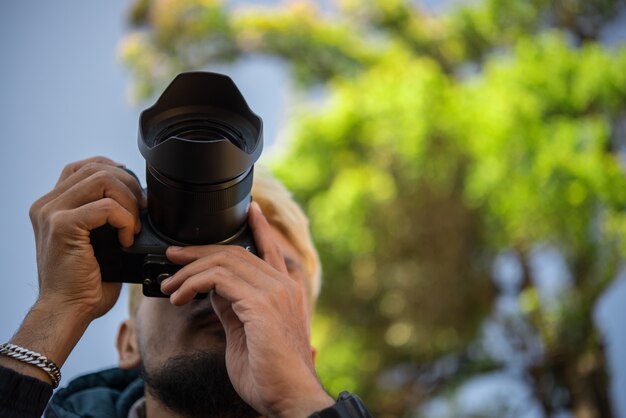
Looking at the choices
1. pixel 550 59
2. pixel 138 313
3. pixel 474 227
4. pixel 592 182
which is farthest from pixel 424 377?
pixel 138 313

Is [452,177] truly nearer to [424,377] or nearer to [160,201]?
[424,377]

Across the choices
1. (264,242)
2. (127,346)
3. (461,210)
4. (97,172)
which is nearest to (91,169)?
(97,172)

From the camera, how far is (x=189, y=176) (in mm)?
1089

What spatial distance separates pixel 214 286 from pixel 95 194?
23cm

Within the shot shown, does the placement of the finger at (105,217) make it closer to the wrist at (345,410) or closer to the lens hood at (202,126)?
the lens hood at (202,126)

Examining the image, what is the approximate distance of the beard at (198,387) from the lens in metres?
1.26

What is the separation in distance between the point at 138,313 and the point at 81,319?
0.83ft

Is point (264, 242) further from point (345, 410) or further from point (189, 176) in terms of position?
point (345, 410)

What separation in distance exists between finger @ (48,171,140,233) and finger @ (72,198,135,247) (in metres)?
0.02

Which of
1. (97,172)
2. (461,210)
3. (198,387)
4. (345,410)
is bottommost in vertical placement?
(345,410)

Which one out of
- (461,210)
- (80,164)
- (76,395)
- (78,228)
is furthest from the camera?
(461,210)

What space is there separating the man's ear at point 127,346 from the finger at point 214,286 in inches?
15.2

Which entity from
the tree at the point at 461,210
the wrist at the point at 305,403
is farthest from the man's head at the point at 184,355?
the tree at the point at 461,210

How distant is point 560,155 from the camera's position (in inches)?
255
